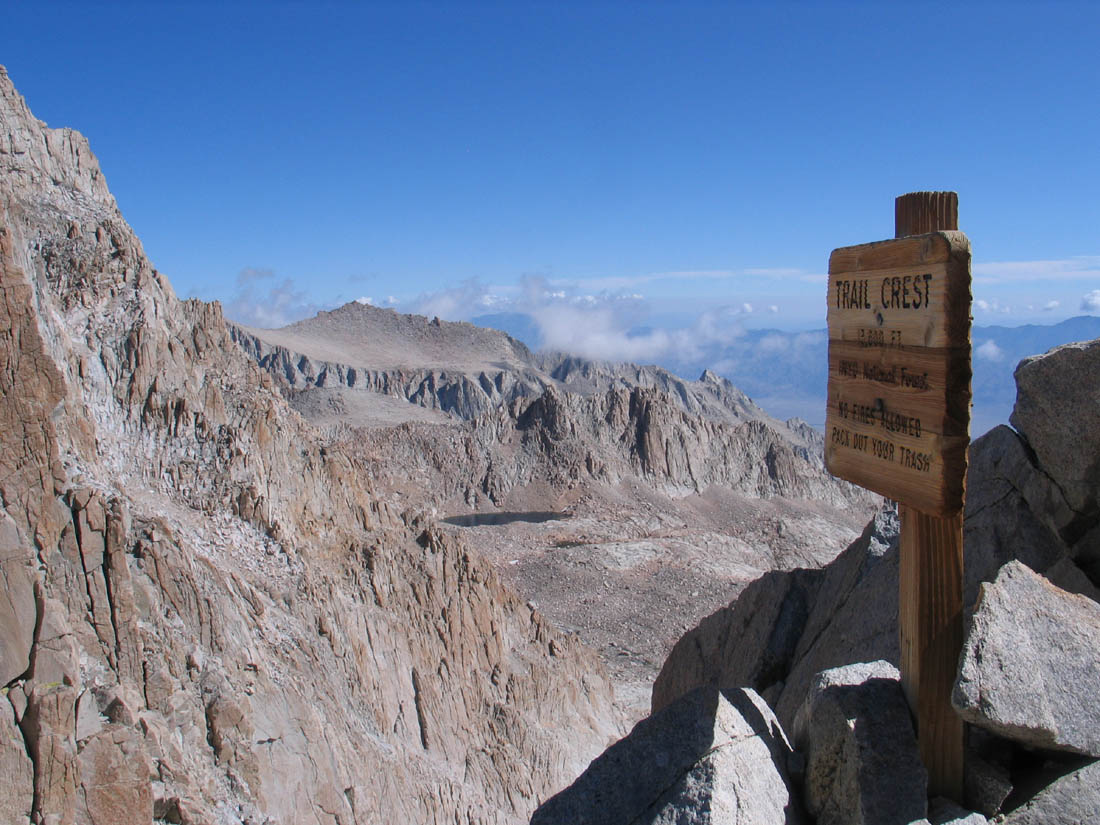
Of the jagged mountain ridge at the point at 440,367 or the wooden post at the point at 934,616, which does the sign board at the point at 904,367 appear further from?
the jagged mountain ridge at the point at 440,367

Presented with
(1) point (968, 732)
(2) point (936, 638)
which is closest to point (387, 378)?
(1) point (968, 732)

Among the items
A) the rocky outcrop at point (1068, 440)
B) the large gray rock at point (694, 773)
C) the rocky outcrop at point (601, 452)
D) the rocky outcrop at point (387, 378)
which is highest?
the rocky outcrop at point (1068, 440)

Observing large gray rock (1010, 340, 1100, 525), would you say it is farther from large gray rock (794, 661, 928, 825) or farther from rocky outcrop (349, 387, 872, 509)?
rocky outcrop (349, 387, 872, 509)

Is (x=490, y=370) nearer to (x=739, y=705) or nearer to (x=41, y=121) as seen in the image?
(x=41, y=121)

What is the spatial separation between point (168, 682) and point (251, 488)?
301 inches

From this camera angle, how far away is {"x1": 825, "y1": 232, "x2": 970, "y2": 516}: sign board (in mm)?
4301

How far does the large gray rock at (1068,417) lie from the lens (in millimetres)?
6852

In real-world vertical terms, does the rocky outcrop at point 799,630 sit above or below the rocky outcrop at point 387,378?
above

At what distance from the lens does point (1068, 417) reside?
702cm

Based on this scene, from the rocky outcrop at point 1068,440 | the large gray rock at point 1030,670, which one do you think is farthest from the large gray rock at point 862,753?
the rocky outcrop at point 1068,440

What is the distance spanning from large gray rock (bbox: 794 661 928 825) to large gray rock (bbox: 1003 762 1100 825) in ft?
1.72

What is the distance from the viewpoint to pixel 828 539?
69.4 metres

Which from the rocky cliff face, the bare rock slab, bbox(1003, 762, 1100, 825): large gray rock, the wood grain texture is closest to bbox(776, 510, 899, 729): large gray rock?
the wood grain texture

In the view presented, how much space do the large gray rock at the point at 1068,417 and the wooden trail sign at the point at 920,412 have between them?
9.38 feet
